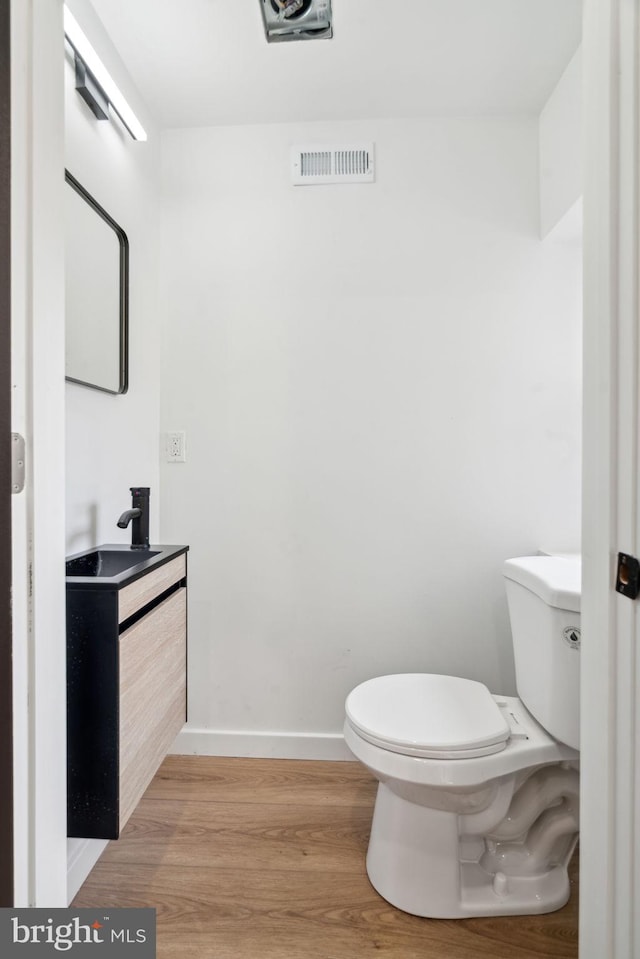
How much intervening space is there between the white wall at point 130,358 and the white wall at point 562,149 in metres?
→ 1.47

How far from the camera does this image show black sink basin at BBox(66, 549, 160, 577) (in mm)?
1479

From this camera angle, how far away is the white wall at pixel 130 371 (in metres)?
1.41

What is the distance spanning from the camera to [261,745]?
1.99 metres

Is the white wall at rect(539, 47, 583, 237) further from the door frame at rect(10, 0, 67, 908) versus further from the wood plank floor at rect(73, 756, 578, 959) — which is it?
the wood plank floor at rect(73, 756, 578, 959)

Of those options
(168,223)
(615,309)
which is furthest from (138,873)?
(168,223)

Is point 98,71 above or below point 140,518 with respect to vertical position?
above

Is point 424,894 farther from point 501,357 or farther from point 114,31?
point 114,31

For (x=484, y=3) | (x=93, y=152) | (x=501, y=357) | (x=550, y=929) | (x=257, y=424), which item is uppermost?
(x=484, y=3)

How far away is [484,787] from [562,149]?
2002mm

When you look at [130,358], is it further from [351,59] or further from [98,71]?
[351,59]

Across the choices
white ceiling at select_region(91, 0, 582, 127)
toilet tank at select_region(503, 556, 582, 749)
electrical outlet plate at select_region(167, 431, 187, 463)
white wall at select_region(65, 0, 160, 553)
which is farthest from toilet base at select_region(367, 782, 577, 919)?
white ceiling at select_region(91, 0, 582, 127)

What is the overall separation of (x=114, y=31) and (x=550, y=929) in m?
2.81

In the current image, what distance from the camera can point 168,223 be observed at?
203 centimetres

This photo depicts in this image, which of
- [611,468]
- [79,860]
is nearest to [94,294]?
[611,468]
